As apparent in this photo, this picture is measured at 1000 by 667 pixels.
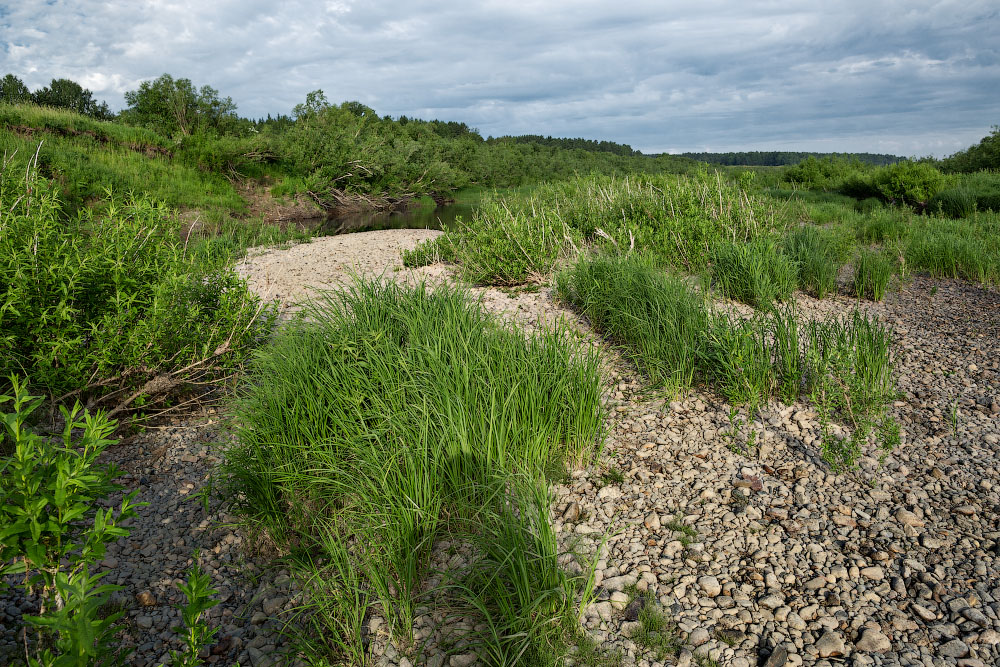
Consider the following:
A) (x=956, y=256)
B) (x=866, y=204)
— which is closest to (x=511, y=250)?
(x=956, y=256)

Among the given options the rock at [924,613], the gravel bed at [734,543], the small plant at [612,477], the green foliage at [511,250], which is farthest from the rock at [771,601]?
the green foliage at [511,250]

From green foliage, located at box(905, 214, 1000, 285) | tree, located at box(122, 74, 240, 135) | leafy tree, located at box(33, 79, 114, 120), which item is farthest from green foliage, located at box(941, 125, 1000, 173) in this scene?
Answer: leafy tree, located at box(33, 79, 114, 120)

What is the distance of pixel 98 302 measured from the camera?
13.8 feet

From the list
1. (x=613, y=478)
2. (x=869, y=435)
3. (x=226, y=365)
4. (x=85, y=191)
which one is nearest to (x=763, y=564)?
(x=613, y=478)

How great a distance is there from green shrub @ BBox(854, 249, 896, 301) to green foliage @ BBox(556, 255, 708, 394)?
3.27 metres

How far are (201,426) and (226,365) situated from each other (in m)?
0.53

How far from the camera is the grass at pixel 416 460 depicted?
2.49 m

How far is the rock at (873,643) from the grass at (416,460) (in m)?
1.12

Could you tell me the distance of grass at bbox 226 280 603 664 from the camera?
8.18ft

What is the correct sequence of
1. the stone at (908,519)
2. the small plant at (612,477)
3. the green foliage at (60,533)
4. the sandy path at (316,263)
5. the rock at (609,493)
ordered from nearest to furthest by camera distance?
the green foliage at (60,533) → the stone at (908,519) → the rock at (609,493) → the small plant at (612,477) → the sandy path at (316,263)

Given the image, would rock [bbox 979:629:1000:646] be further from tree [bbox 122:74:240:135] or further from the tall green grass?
tree [bbox 122:74:240:135]

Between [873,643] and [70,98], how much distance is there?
43.0 meters

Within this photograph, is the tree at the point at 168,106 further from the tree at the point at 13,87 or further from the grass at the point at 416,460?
the grass at the point at 416,460

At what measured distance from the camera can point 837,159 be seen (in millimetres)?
23078
